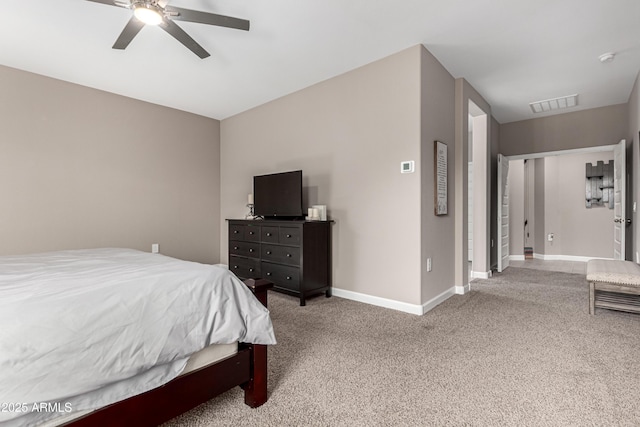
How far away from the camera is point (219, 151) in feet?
17.2

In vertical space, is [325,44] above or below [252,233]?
above

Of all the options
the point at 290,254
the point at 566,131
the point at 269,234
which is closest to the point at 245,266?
the point at 269,234

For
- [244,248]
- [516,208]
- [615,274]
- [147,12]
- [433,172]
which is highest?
[147,12]

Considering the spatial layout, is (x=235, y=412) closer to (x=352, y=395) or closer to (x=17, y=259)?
(x=352, y=395)

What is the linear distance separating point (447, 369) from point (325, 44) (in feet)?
9.25

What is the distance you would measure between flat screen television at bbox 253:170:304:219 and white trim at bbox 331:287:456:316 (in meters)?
1.03

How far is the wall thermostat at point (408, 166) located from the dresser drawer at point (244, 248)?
192 cm

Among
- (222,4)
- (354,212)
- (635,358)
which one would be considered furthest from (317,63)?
(635,358)

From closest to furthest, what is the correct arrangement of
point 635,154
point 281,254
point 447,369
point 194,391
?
point 194,391, point 447,369, point 281,254, point 635,154

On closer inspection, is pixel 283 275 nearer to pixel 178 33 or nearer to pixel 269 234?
pixel 269 234

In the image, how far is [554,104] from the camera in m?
4.50

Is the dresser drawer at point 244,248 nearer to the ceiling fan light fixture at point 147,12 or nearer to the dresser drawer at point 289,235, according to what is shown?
the dresser drawer at point 289,235

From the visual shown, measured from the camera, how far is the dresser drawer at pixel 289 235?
10.9ft

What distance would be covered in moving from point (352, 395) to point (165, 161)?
416 cm
